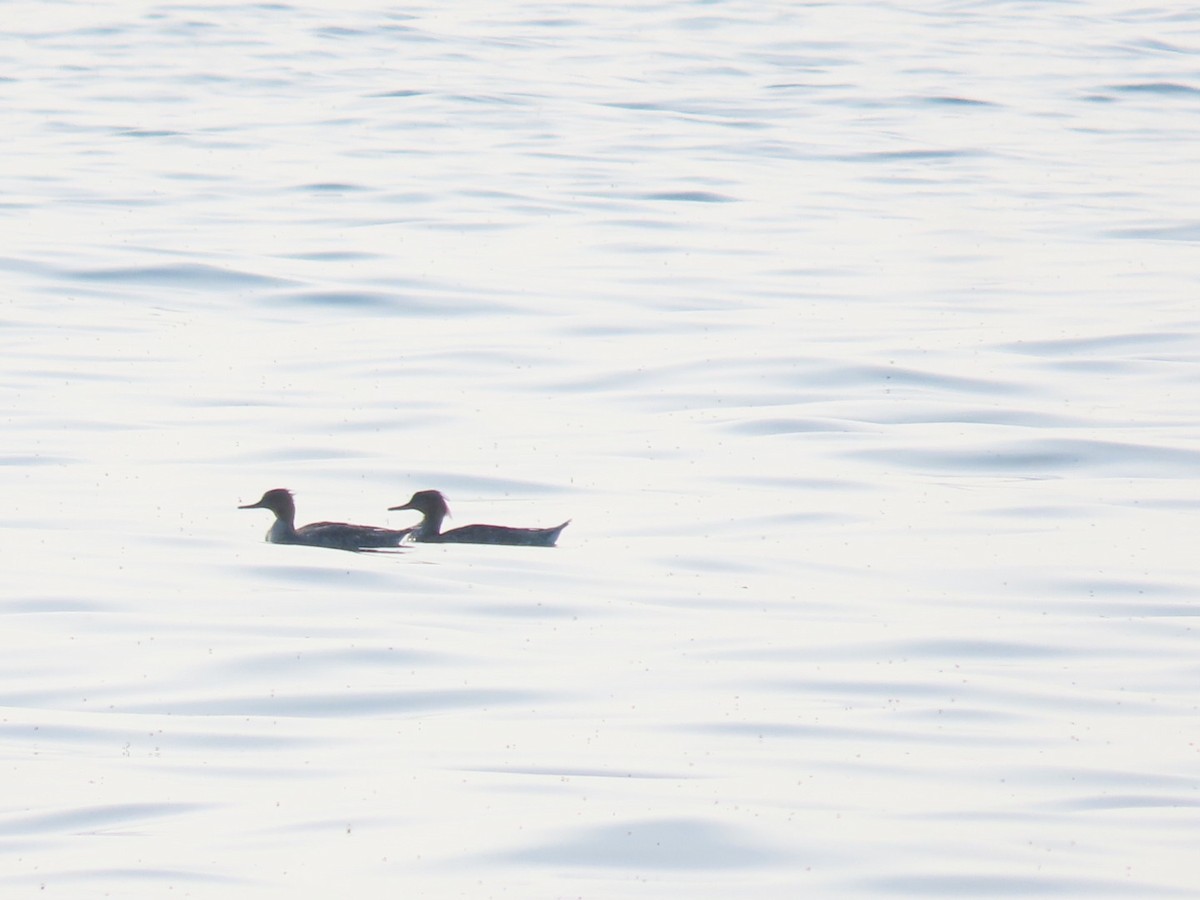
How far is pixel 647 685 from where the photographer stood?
8086mm

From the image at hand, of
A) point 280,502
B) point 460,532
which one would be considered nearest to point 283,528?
point 280,502

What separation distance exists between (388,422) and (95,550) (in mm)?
4378

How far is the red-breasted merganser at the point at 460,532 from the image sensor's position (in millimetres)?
10695

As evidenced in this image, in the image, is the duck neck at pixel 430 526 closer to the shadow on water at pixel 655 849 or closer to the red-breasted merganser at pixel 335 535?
the red-breasted merganser at pixel 335 535

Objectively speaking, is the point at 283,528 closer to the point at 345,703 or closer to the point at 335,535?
the point at 335,535

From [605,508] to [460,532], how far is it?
4.34ft

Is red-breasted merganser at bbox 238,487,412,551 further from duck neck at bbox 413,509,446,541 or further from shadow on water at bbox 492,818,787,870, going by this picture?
shadow on water at bbox 492,818,787,870

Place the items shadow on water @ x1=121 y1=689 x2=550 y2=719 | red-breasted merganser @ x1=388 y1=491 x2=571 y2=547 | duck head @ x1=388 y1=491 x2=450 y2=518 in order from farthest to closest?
duck head @ x1=388 y1=491 x2=450 y2=518
red-breasted merganser @ x1=388 y1=491 x2=571 y2=547
shadow on water @ x1=121 y1=689 x2=550 y2=719

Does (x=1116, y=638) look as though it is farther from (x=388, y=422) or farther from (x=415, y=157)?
(x=415, y=157)

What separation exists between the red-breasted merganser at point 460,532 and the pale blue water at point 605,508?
0.10 m

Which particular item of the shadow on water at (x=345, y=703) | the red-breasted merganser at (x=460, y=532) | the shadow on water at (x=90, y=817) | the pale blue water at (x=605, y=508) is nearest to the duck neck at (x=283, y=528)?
the pale blue water at (x=605, y=508)

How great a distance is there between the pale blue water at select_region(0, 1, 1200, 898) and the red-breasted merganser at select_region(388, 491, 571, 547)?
10 centimetres

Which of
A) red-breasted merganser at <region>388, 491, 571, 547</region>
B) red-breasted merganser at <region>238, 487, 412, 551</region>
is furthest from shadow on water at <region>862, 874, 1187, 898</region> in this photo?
red-breasted merganser at <region>238, 487, 412, 551</region>

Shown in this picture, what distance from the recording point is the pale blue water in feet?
21.0
